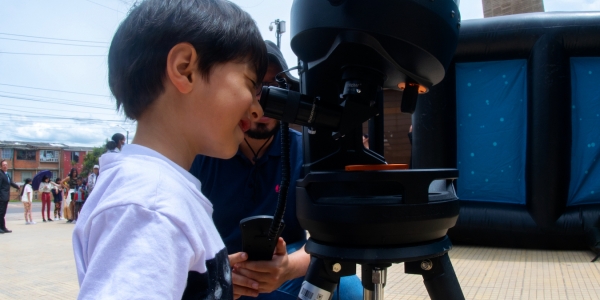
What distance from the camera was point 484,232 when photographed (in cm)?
374

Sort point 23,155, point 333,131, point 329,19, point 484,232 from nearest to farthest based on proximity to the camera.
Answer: point 329,19
point 333,131
point 484,232
point 23,155

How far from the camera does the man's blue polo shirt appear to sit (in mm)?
1205

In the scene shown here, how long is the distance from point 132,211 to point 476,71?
13.2 feet

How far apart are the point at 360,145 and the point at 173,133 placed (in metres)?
0.36

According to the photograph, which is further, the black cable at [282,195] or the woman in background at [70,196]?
the woman in background at [70,196]

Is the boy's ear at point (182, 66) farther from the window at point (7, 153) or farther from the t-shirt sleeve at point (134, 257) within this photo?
the window at point (7, 153)

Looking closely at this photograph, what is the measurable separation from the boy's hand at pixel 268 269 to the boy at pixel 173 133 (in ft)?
0.74

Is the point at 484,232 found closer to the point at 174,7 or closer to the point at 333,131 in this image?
the point at 333,131

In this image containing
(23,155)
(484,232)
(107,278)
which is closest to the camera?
(107,278)

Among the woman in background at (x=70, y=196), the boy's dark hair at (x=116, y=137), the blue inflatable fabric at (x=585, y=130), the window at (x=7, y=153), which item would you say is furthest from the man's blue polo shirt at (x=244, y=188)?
the window at (x=7, y=153)

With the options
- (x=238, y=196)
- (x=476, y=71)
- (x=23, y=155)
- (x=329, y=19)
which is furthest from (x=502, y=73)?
(x=23, y=155)

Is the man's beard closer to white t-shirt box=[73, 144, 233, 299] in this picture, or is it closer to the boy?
the boy

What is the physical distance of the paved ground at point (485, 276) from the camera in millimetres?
2457

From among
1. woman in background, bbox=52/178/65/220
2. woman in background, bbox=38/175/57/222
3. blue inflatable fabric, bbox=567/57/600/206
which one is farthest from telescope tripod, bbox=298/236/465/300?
woman in background, bbox=52/178/65/220
